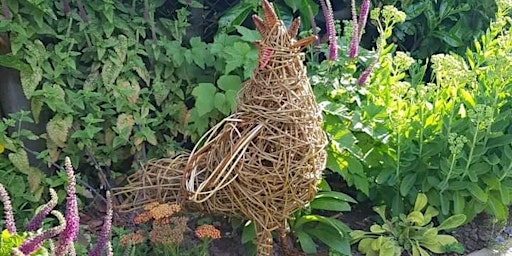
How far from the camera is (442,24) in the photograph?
3.73 m

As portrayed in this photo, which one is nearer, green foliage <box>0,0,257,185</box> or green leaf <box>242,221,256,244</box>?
green leaf <box>242,221,256,244</box>

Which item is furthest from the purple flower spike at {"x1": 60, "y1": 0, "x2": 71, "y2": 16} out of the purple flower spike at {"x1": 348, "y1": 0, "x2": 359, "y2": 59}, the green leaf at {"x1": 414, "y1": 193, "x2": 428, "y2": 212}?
the green leaf at {"x1": 414, "y1": 193, "x2": 428, "y2": 212}

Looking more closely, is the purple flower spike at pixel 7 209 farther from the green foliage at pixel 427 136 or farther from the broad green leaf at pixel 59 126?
the green foliage at pixel 427 136

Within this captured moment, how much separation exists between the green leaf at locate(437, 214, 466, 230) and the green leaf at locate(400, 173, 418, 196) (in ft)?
0.63

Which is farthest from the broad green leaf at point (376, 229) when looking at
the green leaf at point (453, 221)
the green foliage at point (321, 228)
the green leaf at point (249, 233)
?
the green leaf at point (249, 233)

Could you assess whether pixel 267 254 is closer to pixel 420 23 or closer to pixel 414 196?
pixel 414 196

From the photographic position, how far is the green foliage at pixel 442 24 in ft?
11.7

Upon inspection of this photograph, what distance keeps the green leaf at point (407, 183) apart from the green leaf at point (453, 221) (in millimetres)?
193

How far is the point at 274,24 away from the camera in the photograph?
6.59 ft

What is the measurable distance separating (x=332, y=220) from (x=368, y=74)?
62cm

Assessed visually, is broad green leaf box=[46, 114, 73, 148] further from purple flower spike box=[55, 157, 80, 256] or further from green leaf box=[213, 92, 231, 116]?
purple flower spike box=[55, 157, 80, 256]

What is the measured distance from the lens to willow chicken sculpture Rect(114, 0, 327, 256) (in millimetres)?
2041

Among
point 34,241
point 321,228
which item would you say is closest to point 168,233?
point 321,228

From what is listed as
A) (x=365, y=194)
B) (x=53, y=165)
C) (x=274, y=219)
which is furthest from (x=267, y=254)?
(x=53, y=165)
